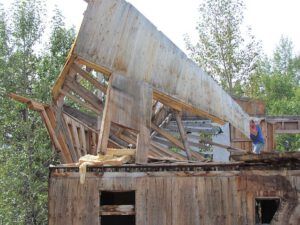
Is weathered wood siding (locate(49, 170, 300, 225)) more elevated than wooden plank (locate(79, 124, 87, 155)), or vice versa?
wooden plank (locate(79, 124, 87, 155))

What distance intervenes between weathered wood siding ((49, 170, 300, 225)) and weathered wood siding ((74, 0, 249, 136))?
107 inches

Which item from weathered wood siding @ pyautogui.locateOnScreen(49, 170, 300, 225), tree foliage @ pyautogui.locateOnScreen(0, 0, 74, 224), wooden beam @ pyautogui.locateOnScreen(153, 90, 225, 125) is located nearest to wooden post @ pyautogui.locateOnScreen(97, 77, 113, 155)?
weathered wood siding @ pyautogui.locateOnScreen(49, 170, 300, 225)

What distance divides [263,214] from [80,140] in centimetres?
601

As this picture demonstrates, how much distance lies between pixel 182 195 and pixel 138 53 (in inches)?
151

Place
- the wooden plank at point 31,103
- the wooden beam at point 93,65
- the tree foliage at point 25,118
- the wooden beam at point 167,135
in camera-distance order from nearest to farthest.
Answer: the wooden beam at point 93,65 → the wooden beam at point 167,135 → the wooden plank at point 31,103 → the tree foliage at point 25,118

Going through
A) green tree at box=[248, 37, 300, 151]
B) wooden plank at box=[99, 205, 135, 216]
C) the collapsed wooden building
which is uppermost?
green tree at box=[248, 37, 300, 151]

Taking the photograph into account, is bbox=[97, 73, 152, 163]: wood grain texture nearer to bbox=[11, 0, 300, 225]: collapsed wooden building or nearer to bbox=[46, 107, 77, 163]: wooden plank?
bbox=[11, 0, 300, 225]: collapsed wooden building

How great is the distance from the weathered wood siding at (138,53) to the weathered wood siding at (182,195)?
8.93 ft

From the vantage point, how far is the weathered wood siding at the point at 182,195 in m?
11.8

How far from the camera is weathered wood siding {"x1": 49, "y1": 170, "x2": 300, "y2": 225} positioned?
11781 millimetres

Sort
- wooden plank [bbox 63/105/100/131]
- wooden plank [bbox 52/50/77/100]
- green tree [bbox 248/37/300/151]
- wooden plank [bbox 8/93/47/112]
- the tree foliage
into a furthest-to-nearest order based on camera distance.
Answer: green tree [bbox 248/37/300/151]
the tree foliage
wooden plank [bbox 63/105/100/131]
wooden plank [bbox 8/93/47/112]
wooden plank [bbox 52/50/77/100]

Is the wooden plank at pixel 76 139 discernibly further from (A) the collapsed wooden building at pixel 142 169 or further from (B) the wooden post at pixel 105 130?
(B) the wooden post at pixel 105 130

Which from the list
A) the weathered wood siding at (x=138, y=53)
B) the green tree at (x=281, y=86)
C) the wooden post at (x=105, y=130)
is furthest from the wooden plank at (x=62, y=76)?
the green tree at (x=281, y=86)

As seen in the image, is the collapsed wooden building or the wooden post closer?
the collapsed wooden building
